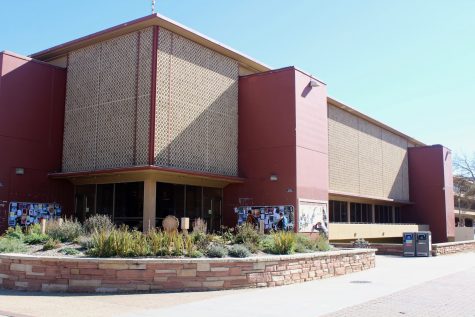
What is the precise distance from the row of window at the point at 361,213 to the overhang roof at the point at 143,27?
12.0 m

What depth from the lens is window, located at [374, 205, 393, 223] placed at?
41466mm

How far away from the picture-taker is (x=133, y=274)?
11.9m

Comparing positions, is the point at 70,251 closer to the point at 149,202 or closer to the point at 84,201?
the point at 149,202

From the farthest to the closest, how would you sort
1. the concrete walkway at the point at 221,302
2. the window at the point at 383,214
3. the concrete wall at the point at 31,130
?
the window at the point at 383,214 → the concrete wall at the point at 31,130 → the concrete walkway at the point at 221,302

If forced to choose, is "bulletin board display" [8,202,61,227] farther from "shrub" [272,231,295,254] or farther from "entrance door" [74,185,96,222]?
"shrub" [272,231,295,254]

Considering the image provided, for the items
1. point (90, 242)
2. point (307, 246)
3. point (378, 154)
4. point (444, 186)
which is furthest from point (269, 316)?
point (444, 186)

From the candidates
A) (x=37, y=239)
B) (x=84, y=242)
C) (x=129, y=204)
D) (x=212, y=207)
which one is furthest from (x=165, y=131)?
(x=84, y=242)

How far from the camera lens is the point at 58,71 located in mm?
24906

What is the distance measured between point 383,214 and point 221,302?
113 ft

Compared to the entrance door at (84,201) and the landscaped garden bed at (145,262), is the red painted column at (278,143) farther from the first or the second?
the landscaped garden bed at (145,262)

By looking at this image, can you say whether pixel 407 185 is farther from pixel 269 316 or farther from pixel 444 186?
pixel 269 316

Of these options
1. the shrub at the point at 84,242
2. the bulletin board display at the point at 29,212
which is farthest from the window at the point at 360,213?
the shrub at the point at 84,242

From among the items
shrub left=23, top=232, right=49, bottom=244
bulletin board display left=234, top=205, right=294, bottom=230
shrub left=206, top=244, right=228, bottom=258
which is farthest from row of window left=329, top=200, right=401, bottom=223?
shrub left=23, top=232, right=49, bottom=244

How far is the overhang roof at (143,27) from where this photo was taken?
2173 cm
